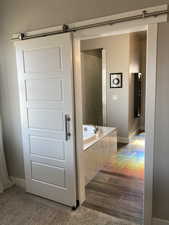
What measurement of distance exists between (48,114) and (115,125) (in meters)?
3.02

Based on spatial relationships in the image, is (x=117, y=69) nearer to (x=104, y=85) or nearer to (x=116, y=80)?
(x=116, y=80)

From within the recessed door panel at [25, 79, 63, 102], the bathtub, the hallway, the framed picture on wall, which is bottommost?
the hallway

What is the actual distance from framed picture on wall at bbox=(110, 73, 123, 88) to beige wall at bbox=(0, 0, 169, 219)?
2.88 metres

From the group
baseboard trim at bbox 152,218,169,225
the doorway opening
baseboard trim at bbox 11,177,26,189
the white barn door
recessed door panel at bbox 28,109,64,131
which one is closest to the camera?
baseboard trim at bbox 152,218,169,225

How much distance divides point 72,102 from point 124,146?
9.64 feet

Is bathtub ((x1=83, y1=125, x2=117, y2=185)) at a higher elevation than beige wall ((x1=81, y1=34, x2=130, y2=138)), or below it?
→ below

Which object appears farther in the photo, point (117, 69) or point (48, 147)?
point (117, 69)

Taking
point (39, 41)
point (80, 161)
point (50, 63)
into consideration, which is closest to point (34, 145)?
point (80, 161)

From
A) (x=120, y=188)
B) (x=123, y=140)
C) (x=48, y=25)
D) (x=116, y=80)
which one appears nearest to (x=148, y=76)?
(x=48, y=25)

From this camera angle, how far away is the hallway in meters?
2.40

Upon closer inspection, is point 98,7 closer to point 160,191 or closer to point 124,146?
point 160,191

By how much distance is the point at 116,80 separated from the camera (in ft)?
16.2

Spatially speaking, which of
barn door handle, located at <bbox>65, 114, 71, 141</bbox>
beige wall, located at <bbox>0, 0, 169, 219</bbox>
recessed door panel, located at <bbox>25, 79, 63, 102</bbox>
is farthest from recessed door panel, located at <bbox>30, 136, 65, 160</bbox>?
recessed door panel, located at <bbox>25, 79, 63, 102</bbox>

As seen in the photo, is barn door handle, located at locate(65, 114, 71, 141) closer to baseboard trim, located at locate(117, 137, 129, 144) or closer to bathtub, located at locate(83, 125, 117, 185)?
bathtub, located at locate(83, 125, 117, 185)
